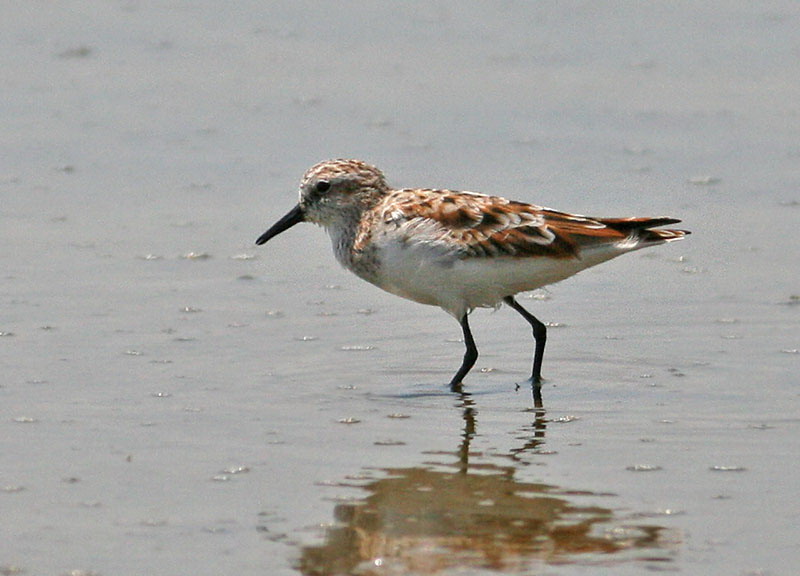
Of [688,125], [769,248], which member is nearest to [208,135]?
[688,125]

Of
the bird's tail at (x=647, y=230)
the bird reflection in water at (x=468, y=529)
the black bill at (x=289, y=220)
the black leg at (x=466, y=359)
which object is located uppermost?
the bird's tail at (x=647, y=230)

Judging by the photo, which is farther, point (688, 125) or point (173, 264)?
point (688, 125)

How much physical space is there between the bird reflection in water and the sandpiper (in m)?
1.67

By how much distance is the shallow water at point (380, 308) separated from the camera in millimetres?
7137

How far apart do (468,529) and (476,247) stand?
261cm

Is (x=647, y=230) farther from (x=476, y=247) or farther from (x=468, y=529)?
(x=468, y=529)

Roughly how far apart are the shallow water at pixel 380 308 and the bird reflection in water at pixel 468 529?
0.07 ft

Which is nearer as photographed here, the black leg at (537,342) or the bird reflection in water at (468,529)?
the bird reflection in water at (468,529)

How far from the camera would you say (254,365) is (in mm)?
9656

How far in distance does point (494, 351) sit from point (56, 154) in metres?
5.32

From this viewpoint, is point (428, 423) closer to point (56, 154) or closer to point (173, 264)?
point (173, 264)

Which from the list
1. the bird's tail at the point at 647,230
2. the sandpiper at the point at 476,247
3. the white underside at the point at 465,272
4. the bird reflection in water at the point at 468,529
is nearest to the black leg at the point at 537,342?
the sandpiper at the point at 476,247

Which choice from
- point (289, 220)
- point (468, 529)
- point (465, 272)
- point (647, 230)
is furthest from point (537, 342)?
point (468, 529)

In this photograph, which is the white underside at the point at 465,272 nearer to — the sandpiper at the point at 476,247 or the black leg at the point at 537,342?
the sandpiper at the point at 476,247
